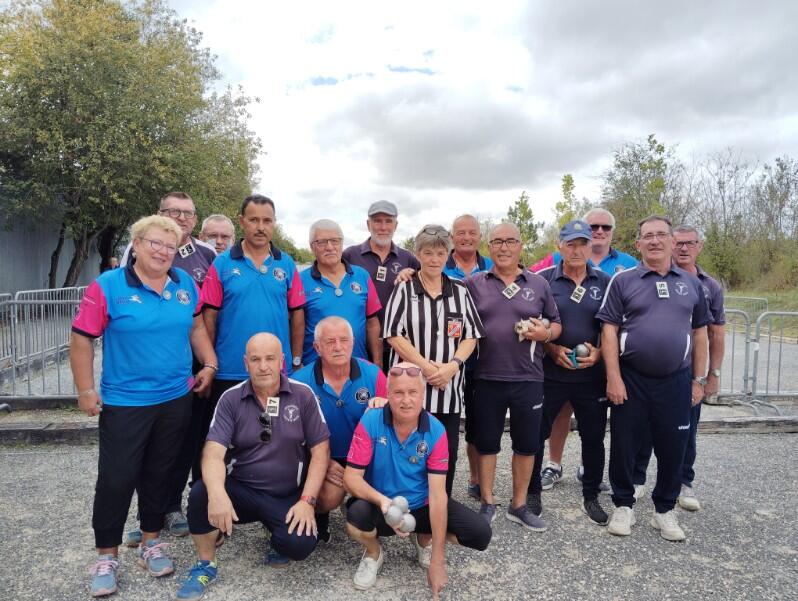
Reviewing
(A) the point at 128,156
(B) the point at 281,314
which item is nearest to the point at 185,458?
(B) the point at 281,314

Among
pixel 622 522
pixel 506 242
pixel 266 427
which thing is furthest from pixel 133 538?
pixel 622 522

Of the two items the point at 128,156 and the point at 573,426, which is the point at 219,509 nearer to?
the point at 573,426

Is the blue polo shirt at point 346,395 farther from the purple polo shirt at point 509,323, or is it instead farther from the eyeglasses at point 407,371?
the purple polo shirt at point 509,323

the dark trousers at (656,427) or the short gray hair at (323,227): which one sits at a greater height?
the short gray hair at (323,227)

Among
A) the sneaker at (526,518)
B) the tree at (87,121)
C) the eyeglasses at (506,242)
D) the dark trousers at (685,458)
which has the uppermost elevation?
the tree at (87,121)

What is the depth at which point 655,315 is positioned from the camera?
11.8ft

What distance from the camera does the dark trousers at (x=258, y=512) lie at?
301cm

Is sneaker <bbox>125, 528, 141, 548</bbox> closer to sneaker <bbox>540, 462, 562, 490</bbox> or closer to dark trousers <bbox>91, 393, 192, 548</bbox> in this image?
dark trousers <bbox>91, 393, 192, 548</bbox>

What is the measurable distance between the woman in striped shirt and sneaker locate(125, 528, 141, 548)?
200cm

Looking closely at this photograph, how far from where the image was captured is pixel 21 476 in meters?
4.61

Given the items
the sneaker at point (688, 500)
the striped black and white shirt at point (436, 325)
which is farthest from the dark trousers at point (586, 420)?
the striped black and white shirt at point (436, 325)

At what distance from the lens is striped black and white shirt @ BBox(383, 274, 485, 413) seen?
353cm

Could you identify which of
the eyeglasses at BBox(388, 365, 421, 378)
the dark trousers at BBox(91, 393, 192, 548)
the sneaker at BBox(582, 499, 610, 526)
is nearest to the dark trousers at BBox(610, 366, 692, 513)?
the sneaker at BBox(582, 499, 610, 526)

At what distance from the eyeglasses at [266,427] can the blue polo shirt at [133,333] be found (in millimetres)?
542
